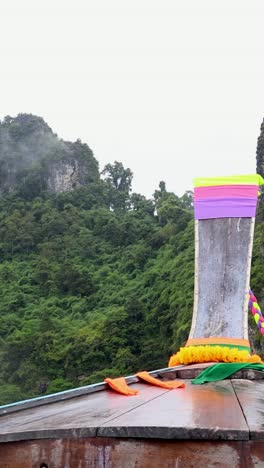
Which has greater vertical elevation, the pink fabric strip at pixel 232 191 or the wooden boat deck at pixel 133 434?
the pink fabric strip at pixel 232 191

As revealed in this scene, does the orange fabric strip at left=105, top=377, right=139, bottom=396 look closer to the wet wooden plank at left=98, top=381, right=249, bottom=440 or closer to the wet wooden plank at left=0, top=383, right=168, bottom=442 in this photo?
the wet wooden plank at left=0, top=383, right=168, bottom=442

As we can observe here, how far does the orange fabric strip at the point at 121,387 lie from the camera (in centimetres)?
205

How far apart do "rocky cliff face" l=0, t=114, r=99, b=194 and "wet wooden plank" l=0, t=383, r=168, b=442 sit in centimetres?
→ 2979

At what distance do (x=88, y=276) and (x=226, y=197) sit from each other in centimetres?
2077

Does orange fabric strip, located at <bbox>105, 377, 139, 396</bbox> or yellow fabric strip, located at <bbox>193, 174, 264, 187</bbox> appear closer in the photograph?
orange fabric strip, located at <bbox>105, 377, 139, 396</bbox>

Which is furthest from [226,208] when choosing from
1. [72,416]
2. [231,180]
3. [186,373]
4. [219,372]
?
[72,416]

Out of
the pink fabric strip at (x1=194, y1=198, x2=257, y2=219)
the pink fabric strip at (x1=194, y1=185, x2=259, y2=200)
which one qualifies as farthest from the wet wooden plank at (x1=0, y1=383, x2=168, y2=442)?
the pink fabric strip at (x1=194, y1=185, x2=259, y2=200)

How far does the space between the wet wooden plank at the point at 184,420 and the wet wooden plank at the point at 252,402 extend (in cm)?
2

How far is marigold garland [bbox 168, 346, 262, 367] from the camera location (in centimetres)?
321

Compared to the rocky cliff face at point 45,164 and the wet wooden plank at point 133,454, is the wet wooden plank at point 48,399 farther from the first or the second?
the rocky cliff face at point 45,164

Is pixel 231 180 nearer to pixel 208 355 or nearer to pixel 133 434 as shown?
pixel 208 355

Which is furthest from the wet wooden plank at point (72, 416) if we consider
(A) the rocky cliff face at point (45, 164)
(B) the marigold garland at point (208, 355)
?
(A) the rocky cliff face at point (45, 164)

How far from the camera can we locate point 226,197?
4.07 metres

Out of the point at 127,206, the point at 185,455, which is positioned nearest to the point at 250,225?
the point at 185,455
